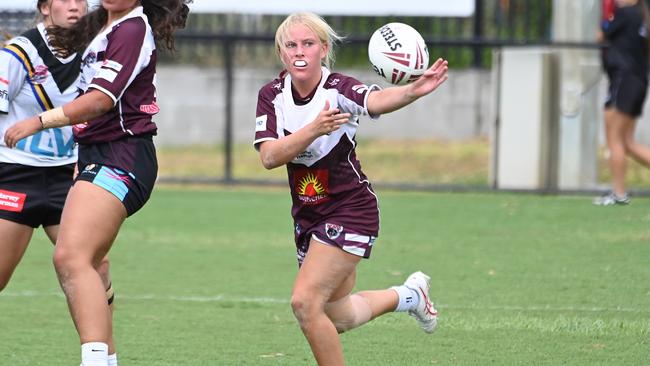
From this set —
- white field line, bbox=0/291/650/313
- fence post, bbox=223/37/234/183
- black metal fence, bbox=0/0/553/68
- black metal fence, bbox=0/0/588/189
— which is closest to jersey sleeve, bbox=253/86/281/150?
white field line, bbox=0/291/650/313

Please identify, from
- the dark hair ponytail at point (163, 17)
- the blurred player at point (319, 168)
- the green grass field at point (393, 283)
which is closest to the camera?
the blurred player at point (319, 168)

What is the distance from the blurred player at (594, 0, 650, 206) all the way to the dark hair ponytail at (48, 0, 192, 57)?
769 cm

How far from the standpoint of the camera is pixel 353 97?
5641 mm

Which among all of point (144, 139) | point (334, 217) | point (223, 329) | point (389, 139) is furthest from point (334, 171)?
point (389, 139)

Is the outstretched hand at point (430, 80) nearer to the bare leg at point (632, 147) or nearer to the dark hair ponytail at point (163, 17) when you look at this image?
the dark hair ponytail at point (163, 17)

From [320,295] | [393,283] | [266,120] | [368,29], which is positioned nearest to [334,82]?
[266,120]

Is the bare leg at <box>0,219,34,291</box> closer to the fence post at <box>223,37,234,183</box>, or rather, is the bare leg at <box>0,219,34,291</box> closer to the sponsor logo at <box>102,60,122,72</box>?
the sponsor logo at <box>102,60,122,72</box>

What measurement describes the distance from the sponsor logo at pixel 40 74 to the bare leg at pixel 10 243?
0.70m

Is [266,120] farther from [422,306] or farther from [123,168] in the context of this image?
[422,306]

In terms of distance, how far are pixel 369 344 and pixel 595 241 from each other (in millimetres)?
4259

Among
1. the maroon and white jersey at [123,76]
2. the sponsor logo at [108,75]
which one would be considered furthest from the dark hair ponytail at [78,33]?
the sponsor logo at [108,75]

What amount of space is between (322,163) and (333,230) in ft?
0.99

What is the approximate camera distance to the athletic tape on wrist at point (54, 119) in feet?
18.4

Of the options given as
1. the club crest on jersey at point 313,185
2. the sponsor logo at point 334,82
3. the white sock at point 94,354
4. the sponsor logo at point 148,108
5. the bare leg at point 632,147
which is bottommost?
the bare leg at point 632,147
